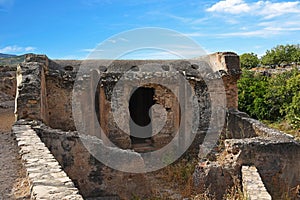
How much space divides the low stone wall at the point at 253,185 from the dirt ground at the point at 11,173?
4.23m

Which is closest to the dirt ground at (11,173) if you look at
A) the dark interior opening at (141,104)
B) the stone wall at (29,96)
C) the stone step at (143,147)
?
the stone wall at (29,96)

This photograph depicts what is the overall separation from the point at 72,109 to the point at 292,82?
19.1 m

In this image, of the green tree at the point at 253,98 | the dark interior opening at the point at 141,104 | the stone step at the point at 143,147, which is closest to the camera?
the stone step at the point at 143,147

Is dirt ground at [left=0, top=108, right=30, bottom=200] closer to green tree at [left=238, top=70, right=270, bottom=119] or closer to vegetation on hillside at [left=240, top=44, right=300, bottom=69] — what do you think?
green tree at [left=238, top=70, right=270, bottom=119]

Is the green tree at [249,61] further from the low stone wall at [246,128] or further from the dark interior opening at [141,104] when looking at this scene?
the low stone wall at [246,128]

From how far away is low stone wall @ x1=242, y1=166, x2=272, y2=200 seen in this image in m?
6.98

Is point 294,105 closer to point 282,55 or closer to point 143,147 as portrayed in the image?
point 143,147

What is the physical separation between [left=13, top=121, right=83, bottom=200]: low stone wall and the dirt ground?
0.20 metres

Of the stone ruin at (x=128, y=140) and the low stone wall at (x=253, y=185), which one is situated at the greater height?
the stone ruin at (x=128, y=140)

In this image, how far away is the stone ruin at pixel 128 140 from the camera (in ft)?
23.3

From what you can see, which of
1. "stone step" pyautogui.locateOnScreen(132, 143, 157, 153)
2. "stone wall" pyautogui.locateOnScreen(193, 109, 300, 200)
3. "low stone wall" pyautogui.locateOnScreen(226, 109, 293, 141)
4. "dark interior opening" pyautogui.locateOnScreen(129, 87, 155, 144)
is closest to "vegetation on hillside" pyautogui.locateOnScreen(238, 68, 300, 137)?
"dark interior opening" pyautogui.locateOnScreen(129, 87, 155, 144)

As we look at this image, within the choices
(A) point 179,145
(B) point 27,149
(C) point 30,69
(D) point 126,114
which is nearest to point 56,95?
(C) point 30,69

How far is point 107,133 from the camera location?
11.8 meters

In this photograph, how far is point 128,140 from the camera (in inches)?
471
